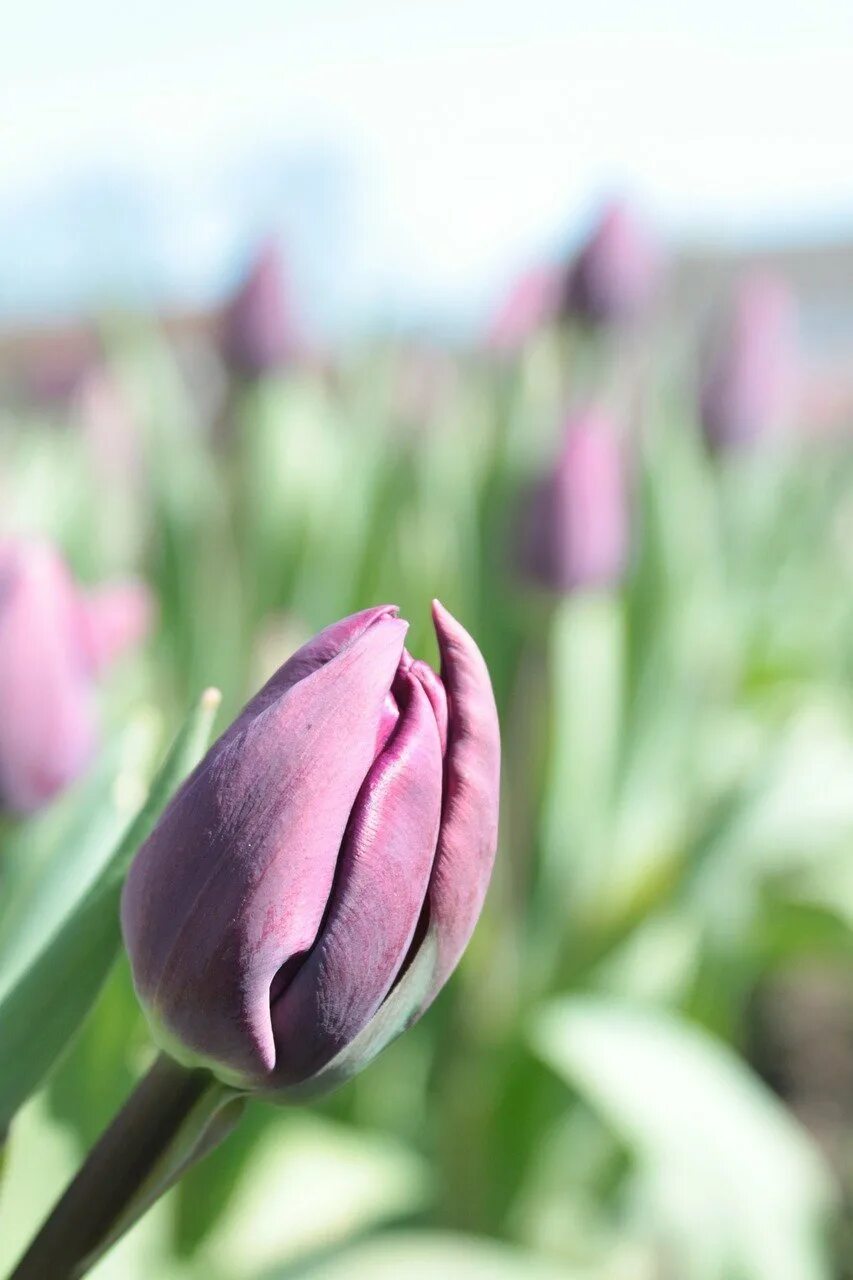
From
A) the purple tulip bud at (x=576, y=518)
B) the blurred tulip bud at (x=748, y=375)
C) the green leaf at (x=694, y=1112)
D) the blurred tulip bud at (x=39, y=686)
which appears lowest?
the green leaf at (x=694, y=1112)

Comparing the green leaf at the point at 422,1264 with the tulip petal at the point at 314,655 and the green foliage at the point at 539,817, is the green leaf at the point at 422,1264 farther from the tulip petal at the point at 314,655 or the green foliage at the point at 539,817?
the tulip petal at the point at 314,655

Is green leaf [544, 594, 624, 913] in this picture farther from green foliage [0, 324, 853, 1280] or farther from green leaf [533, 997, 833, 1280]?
green leaf [533, 997, 833, 1280]

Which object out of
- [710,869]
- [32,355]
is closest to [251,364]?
[710,869]

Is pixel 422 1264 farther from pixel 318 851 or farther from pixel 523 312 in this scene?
pixel 523 312

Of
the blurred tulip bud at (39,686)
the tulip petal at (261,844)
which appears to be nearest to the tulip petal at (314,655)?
the tulip petal at (261,844)

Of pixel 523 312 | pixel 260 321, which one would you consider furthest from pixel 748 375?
pixel 260 321

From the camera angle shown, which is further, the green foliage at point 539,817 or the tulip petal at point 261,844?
the green foliage at point 539,817
